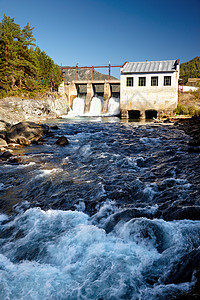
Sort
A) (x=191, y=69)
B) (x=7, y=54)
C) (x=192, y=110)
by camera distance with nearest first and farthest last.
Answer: (x=192, y=110), (x=7, y=54), (x=191, y=69)

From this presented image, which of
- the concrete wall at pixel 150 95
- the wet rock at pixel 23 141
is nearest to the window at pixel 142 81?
the concrete wall at pixel 150 95

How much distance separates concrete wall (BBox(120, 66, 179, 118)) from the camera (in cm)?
2842

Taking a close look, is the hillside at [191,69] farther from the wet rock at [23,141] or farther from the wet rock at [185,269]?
the wet rock at [185,269]

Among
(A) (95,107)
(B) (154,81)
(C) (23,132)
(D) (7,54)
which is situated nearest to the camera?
(C) (23,132)

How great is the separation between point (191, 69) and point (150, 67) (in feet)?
221

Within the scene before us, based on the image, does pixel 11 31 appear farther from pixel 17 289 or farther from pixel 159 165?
pixel 17 289

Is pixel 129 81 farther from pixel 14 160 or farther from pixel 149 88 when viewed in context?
pixel 14 160

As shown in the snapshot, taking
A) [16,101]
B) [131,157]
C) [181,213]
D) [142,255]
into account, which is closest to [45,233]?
[142,255]

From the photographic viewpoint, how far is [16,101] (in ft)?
80.1

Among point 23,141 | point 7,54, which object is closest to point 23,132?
point 23,141

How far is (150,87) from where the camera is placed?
95.7 ft

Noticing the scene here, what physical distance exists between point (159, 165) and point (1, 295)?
710cm

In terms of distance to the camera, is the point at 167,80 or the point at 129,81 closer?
the point at 167,80

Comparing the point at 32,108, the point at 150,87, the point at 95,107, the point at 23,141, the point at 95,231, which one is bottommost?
the point at 95,231
